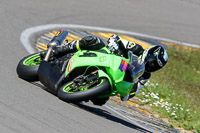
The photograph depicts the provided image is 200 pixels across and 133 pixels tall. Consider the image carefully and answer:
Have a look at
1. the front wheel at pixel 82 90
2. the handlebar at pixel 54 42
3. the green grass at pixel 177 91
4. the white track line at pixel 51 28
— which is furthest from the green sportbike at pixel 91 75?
the white track line at pixel 51 28

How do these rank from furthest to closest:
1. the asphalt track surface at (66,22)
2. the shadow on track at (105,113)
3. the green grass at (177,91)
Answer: the green grass at (177,91) → the shadow on track at (105,113) → the asphalt track surface at (66,22)

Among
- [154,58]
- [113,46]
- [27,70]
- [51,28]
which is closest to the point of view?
[154,58]

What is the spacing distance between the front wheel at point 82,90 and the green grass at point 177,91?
235 centimetres

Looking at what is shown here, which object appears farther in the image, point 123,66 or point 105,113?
point 105,113

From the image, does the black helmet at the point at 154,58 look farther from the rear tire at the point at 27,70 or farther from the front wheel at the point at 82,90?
the rear tire at the point at 27,70

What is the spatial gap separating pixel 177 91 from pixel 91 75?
13.9ft

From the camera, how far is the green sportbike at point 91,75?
6.33 metres

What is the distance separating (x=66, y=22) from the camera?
1287 cm

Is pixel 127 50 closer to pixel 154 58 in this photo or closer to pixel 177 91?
pixel 154 58

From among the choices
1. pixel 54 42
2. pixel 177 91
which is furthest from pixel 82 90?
pixel 177 91

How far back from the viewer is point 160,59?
6434 mm

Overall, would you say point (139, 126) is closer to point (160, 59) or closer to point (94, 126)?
point (160, 59)

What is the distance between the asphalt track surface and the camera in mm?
5171

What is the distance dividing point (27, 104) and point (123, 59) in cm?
167
